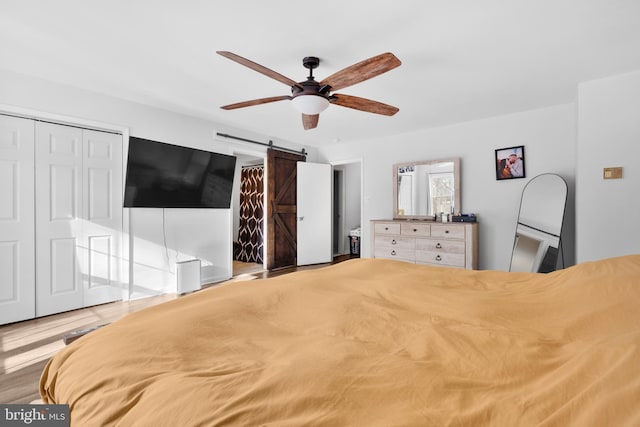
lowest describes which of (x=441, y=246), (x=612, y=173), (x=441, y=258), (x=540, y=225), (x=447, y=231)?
(x=441, y=258)

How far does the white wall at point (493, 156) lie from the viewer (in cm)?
381

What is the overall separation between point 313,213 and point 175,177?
2680 millimetres

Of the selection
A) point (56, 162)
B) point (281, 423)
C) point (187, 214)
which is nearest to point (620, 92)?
point (281, 423)

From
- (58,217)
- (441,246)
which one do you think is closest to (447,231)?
(441,246)

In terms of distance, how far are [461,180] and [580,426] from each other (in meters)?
4.38

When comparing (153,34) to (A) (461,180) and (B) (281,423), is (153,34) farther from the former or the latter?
(A) (461,180)

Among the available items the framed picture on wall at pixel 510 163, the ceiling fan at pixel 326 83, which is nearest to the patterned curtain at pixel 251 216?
the ceiling fan at pixel 326 83

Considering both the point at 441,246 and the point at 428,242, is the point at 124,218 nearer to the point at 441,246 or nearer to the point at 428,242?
the point at 428,242

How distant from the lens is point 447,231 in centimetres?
425

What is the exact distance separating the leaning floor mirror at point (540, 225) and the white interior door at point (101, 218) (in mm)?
4742

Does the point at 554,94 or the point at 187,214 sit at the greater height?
the point at 554,94

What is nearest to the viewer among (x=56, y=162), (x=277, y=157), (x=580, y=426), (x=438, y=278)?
(x=580, y=426)

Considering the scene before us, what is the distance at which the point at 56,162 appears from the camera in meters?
3.16

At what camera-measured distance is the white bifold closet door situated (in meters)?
3.10
